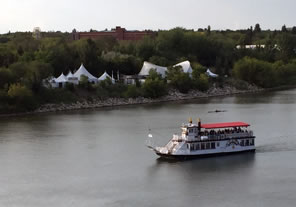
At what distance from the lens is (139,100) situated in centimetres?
3550

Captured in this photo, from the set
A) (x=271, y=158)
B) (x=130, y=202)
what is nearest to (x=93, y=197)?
(x=130, y=202)

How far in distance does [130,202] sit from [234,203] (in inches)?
90.6

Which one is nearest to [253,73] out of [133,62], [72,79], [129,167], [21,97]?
[133,62]

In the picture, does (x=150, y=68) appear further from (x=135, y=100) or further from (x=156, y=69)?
(x=135, y=100)

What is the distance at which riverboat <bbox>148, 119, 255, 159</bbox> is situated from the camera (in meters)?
18.7

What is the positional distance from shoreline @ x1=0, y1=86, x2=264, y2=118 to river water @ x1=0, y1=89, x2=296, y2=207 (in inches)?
159

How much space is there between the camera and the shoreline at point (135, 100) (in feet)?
104

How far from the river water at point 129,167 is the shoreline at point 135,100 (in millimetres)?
4032

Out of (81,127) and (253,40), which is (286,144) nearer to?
(81,127)

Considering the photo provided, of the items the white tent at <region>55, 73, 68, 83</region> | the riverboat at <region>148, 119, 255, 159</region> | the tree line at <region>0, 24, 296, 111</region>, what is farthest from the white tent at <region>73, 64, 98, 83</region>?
the riverboat at <region>148, 119, 255, 159</region>

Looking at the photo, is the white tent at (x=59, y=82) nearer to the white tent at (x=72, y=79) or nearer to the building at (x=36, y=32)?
the white tent at (x=72, y=79)

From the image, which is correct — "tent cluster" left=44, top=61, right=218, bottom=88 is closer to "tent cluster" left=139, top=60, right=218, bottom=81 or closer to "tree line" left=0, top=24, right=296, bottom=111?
"tent cluster" left=139, top=60, right=218, bottom=81

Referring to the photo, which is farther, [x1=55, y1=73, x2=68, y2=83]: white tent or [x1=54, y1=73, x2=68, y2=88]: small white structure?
[x1=55, y1=73, x2=68, y2=83]: white tent

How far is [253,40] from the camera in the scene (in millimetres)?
79750
